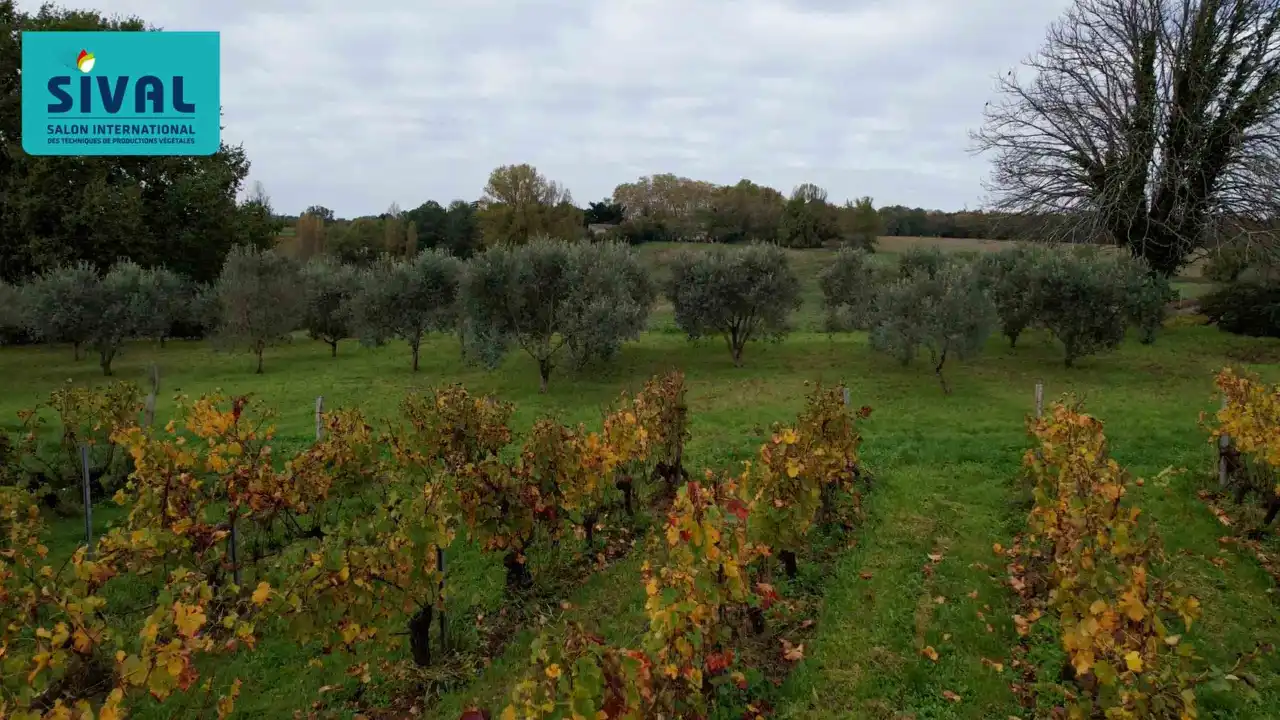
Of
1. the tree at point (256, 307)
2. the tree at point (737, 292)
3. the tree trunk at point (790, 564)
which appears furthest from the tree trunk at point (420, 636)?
the tree at point (256, 307)

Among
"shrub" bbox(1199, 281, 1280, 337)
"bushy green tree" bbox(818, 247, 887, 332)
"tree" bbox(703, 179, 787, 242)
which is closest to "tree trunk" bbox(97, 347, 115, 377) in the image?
"bushy green tree" bbox(818, 247, 887, 332)

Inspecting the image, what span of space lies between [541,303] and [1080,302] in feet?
50.7

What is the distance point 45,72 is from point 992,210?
3171 centimetres

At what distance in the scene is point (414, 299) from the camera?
23469 mm

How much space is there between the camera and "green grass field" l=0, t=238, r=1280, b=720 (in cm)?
578

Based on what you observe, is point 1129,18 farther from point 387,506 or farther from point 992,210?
point 387,506

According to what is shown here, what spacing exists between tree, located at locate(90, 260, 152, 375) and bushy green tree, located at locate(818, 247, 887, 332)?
25795 millimetres

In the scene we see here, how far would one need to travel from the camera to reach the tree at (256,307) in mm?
24578

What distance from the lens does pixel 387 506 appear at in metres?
6.11

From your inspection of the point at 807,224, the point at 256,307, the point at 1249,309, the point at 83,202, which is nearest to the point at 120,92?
the point at 256,307

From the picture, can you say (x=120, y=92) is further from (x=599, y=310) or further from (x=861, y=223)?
(x=861, y=223)

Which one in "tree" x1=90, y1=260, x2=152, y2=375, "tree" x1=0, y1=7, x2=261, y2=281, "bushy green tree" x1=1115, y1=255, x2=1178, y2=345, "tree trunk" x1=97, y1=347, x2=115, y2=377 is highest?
"tree" x1=0, y1=7, x2=261, y2=281

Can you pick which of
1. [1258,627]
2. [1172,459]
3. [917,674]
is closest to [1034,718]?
[917,674]

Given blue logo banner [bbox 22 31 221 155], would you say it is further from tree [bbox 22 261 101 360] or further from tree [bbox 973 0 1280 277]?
tree [bbox 973 0 1280 277]
